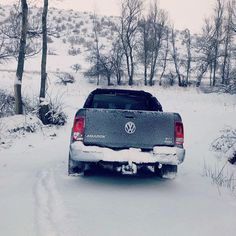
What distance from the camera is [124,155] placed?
23.7ft

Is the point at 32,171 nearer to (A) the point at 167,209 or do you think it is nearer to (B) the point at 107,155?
(B) the point at 107,155

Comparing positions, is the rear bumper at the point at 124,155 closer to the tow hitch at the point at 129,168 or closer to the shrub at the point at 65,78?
the tow hitch at the point at 129,168

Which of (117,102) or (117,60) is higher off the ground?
(117,60)

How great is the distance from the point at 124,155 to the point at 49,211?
185 cm

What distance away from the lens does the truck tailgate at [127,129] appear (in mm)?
7324

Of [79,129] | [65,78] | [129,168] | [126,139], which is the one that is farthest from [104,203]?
[65,78]

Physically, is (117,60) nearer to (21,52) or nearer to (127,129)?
(21,52)

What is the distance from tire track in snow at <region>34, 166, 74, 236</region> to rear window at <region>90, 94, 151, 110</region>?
88.2 inches

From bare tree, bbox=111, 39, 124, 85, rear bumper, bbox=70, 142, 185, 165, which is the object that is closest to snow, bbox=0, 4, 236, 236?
rear bumper, bbox=70, 142, 185, 165

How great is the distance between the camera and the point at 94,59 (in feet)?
143

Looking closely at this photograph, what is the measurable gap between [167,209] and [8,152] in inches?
251

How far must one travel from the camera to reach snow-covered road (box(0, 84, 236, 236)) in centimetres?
538

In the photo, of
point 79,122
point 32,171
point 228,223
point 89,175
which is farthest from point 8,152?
point 228,223

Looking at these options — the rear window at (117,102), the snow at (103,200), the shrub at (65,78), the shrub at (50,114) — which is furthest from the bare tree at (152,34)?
the rear window at (117,102)
